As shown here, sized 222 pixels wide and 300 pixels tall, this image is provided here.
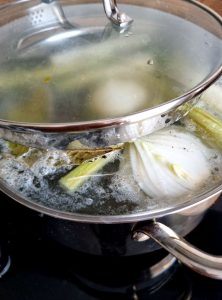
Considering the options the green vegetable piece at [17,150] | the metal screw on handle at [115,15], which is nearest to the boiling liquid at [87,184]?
the green vegetable piece at [17,150]

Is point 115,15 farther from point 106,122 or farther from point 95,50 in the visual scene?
point 106,122

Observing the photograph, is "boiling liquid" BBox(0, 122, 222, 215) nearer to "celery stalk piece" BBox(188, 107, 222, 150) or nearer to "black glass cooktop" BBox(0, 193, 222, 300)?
"celery stalk piece" BBox(188, 107, 222, 150)

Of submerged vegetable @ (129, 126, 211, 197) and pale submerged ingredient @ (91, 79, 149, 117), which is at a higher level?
pale submerged ingredient @ (91, 79, 149, 117)

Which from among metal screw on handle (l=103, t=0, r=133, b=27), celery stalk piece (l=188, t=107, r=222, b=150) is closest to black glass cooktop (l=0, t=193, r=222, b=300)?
celery stalk piece (l=188, t=107, r=222, b=150)

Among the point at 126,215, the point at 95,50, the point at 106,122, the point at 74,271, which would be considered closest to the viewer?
the point at 106,122

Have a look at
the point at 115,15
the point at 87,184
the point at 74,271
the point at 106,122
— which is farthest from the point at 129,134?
the point at 74,271
